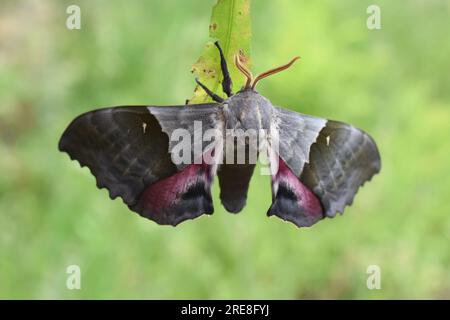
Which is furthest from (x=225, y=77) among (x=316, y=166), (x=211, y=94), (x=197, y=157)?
(x=316, y=166)

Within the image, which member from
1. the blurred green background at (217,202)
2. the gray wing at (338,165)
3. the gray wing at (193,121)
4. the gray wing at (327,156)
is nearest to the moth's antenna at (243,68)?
the gray wing at (193,121)

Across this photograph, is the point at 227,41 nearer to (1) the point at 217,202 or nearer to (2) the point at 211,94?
(2) the point at 211,94

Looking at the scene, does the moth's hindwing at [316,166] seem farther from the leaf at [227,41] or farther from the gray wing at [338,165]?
the leaf at [227,41]

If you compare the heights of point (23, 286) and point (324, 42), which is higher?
point (324, 42)

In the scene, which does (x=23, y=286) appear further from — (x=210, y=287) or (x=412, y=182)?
(x=412, y=182)

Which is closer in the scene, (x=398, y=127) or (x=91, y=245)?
(x=91, y=245)
